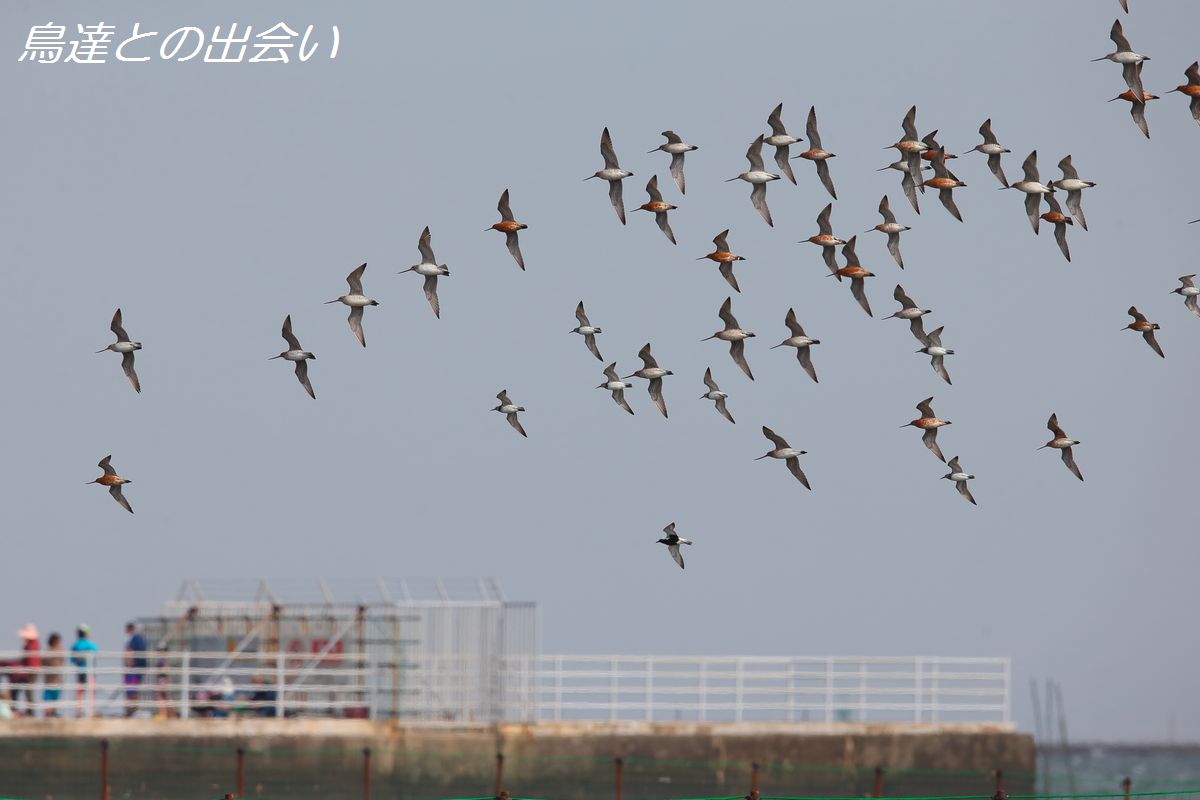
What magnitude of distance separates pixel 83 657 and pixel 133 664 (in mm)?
2181

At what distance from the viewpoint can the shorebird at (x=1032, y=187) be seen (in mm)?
33688

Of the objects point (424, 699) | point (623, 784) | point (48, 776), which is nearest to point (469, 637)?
point (424, 699)

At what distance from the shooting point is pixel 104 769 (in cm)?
3328

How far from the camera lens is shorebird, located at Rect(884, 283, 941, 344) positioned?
113ft

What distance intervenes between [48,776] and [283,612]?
5904 mm

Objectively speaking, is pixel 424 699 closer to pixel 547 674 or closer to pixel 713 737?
Answer: pixel 547 674

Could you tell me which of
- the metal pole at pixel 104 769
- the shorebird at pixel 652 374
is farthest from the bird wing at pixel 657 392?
the metal pole at pixel 104 769

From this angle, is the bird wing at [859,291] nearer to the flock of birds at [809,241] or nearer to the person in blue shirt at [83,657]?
the flock of birds at [809,241]

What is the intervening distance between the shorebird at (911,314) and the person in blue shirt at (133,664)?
12.6 meters

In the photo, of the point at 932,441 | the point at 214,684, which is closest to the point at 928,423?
the point at 932,441

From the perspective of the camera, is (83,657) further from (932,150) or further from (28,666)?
(932,150)

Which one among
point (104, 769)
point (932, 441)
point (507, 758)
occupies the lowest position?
point (104, 769)

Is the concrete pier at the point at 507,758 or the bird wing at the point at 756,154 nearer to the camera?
the bird wing at the point at 756,154

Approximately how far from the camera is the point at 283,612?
41.4 metres
